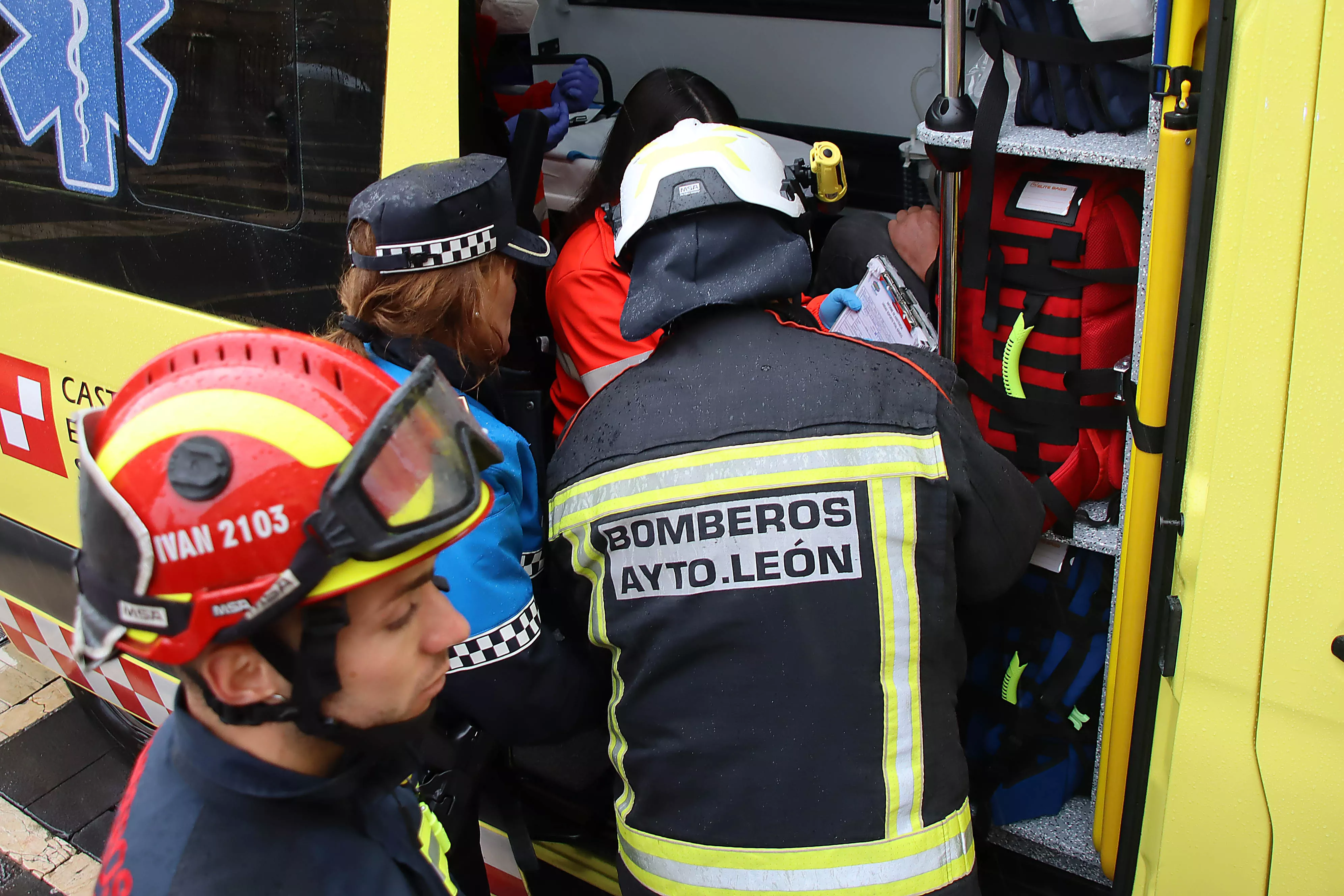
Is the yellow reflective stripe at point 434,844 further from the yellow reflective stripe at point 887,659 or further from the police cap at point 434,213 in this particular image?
the police cap at point 434,213

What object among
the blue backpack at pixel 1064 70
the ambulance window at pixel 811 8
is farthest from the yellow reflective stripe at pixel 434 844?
the ambulance window at pixel 811 8

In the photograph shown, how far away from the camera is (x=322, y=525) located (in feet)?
3.25

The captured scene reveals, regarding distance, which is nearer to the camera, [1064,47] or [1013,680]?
[1064,47]

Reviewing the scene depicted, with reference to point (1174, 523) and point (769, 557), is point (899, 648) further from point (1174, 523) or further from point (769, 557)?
point (1174, 523)

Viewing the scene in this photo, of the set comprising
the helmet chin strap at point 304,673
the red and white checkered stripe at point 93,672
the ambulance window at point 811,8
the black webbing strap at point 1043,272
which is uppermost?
the ambulance window at point 811,8

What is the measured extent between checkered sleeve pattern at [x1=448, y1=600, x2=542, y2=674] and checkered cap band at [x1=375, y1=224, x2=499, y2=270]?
0.54 meters

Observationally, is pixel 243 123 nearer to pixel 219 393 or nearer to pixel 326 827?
pixel 219 393

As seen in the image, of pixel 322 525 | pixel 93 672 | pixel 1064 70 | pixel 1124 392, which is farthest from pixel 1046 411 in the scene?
pixel 93 672

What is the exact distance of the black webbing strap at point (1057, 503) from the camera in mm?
1927

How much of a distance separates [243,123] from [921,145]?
146 cm

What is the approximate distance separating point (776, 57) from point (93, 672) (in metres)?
3.09

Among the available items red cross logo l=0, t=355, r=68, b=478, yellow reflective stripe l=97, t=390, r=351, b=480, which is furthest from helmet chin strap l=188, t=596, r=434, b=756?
red cross logo l=0, t=355, r=68, b=478

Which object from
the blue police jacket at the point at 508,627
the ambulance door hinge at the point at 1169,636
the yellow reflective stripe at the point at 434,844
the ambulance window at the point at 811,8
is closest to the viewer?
the yellow reflective stripe at the point at 434,844

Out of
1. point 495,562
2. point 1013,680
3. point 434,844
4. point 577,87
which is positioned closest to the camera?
point 434,844
